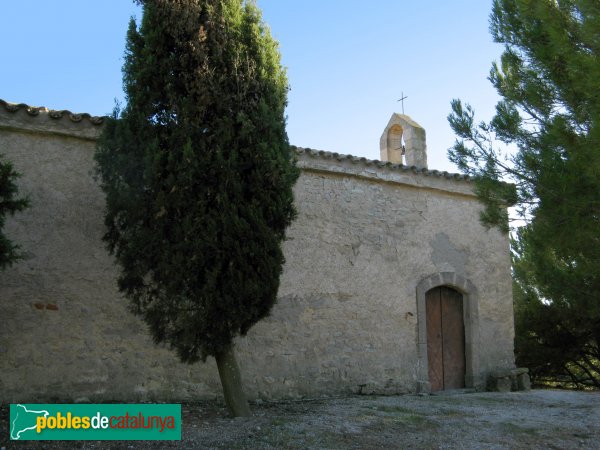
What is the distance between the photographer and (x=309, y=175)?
8.32 m

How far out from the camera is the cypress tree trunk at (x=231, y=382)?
19.2 ft

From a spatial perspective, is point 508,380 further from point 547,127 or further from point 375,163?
point 547,127

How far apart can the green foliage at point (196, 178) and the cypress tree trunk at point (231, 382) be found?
0.66 ft

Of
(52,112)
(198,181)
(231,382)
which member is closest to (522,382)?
(231,382)

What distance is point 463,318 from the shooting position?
9.81 meters

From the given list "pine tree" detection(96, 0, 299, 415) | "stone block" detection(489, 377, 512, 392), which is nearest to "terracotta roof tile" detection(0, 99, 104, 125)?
"pine tree" detection(96, 0, 299, 415)

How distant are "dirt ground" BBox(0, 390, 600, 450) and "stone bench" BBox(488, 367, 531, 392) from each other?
1.71 metres

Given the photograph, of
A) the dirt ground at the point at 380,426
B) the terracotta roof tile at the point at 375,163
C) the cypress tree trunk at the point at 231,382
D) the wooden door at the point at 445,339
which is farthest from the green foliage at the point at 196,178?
the wooden door at the point at 445,339

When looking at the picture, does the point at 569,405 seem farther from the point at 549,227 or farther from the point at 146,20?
the point at 146,20

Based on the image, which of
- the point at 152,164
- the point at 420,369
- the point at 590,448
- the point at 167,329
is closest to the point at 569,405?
the point at 420,369

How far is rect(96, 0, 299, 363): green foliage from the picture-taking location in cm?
555

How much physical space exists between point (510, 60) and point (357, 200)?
10.7 feet

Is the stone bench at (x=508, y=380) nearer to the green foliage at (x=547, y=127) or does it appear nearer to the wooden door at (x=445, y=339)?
the wooden door at (x=445, y=339)

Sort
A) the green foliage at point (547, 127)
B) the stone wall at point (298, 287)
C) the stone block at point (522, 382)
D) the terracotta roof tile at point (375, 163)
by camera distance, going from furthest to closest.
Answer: the stone block at point (522, 382) → the terracotta roof tile at point (375, 163) → the stone wall at point (298, 287) → the green foliage at point (547, 127)
